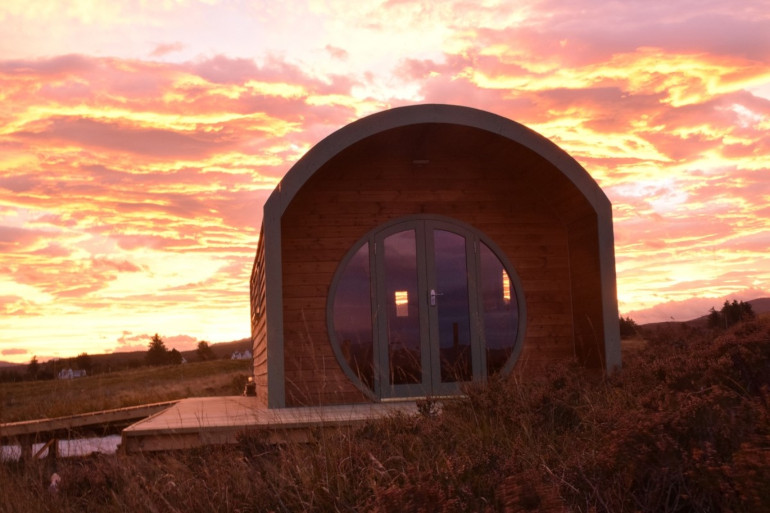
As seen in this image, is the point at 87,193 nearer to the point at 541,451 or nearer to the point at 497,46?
the point at 497,46

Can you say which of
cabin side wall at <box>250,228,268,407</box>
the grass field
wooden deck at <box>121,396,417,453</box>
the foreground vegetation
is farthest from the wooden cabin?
the grass field

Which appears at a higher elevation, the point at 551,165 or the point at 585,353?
the point at 551,165

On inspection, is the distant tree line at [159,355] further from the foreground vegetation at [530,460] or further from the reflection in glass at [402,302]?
the foreground vegetation at [530,460]

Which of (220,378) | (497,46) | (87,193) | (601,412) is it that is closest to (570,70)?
(497,46)

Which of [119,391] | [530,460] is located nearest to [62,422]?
[119,391]

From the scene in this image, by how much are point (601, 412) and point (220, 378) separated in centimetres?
1788

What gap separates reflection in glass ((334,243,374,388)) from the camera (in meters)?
9.10

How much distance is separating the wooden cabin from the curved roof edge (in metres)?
0.02

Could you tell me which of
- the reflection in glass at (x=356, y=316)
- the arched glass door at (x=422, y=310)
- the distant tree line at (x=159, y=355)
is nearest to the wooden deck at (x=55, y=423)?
the reflection in glass at (x=356, y=316)

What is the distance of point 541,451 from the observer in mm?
4688

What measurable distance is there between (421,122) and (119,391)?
40.5 ft

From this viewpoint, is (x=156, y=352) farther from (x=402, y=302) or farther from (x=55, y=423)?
(x=402, y=302)

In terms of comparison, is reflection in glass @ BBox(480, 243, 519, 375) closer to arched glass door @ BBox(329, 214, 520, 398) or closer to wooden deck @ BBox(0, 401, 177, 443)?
arched glass door @ BBox(329, 214, 520, 398)

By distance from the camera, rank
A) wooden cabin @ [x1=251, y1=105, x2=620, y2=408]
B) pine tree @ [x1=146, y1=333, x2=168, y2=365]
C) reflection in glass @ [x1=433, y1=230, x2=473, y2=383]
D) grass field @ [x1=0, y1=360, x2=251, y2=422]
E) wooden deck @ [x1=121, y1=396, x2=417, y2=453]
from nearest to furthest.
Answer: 1. wooden deck @ [x1=121, y1=396, x2=417, y2=453]
2. wooden cabin @ [x1=251, y1=105, x2=620, y2=408]
3. reflection in glass @ [x1=433, y1=230, x2=473, y2=383]
4. grass field @ [x1=0, y1=360, x2=251, y2=422]
5. pine tree @ [x1=146, y1=333, x2=168, y2=365]
